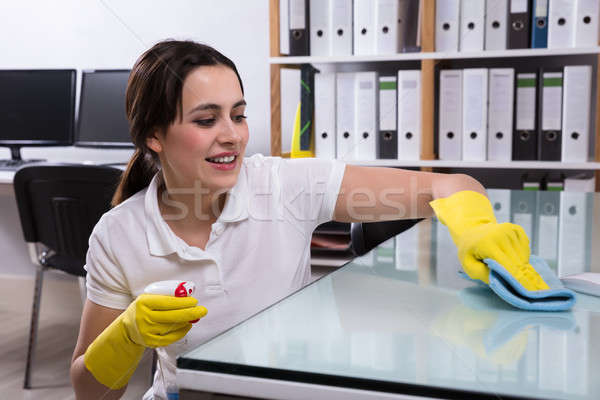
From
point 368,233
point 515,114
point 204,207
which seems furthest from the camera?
point 515,114

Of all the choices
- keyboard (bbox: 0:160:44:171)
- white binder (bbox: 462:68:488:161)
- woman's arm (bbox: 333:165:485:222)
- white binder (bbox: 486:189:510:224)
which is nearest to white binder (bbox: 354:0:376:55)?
white binder (bbox: 462:68:488:161)

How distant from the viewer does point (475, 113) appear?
2.08 m

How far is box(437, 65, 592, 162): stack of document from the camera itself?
6.57 feet

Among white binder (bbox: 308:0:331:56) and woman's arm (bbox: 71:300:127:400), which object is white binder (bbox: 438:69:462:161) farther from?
woman's arm (bbox: 71:300:127:400)

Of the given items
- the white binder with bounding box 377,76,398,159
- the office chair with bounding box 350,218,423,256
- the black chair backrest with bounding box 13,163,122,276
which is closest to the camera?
the office chair with bounding box 350,218,423,256

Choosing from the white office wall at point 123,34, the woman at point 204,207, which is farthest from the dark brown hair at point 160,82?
the white office wall at point 123,34

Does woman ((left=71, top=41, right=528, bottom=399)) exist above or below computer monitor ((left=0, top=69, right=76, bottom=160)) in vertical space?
below

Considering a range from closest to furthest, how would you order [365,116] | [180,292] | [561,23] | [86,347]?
1. [180,292]
2. [86,347]
3. [561,23]
4. [365,116]

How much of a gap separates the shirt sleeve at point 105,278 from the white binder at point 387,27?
137 centimetres

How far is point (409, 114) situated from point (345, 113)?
8.9 inches

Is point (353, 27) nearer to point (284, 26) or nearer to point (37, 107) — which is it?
point (284, 26)

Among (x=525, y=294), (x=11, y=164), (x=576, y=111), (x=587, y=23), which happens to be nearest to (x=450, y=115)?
(x=576, y=111)

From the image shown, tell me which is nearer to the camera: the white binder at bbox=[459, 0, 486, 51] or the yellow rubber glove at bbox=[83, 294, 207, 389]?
the yellow rubber glove at bbox=[83, 294, 207, 389]

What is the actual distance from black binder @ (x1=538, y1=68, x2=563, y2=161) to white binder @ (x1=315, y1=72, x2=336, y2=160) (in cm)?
70
